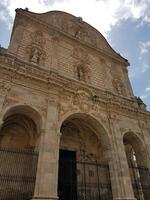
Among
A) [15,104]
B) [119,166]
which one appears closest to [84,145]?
[119,166]

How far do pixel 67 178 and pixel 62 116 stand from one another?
142 inches

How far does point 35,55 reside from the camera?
39.8ft

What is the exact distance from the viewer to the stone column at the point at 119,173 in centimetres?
902

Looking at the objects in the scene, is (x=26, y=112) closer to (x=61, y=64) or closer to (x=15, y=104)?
(x=15, y=104)

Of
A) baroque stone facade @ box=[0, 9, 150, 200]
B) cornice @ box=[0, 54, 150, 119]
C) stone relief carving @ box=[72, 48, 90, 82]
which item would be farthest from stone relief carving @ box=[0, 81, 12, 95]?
stone relief carving @ box=[72, 48, 90, 82]

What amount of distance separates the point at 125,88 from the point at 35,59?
8368 millimetres

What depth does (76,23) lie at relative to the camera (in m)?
17.8

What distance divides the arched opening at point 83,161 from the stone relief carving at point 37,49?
4614mm

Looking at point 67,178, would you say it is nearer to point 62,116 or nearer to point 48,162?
point 48,162

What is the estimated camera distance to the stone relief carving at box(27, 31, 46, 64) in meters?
12.0

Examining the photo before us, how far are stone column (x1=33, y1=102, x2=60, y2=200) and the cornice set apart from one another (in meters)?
1.59

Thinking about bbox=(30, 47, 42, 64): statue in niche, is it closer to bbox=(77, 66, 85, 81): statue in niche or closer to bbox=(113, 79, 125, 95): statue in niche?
bbox=(77, 66, 85, 81): statue in niche

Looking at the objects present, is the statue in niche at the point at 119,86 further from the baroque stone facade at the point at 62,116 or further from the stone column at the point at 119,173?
the stone column at the point at 119,173

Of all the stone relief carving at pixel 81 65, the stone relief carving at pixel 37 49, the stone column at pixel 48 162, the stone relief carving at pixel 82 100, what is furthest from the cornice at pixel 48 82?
the stone relief carving at pixel 81 65
